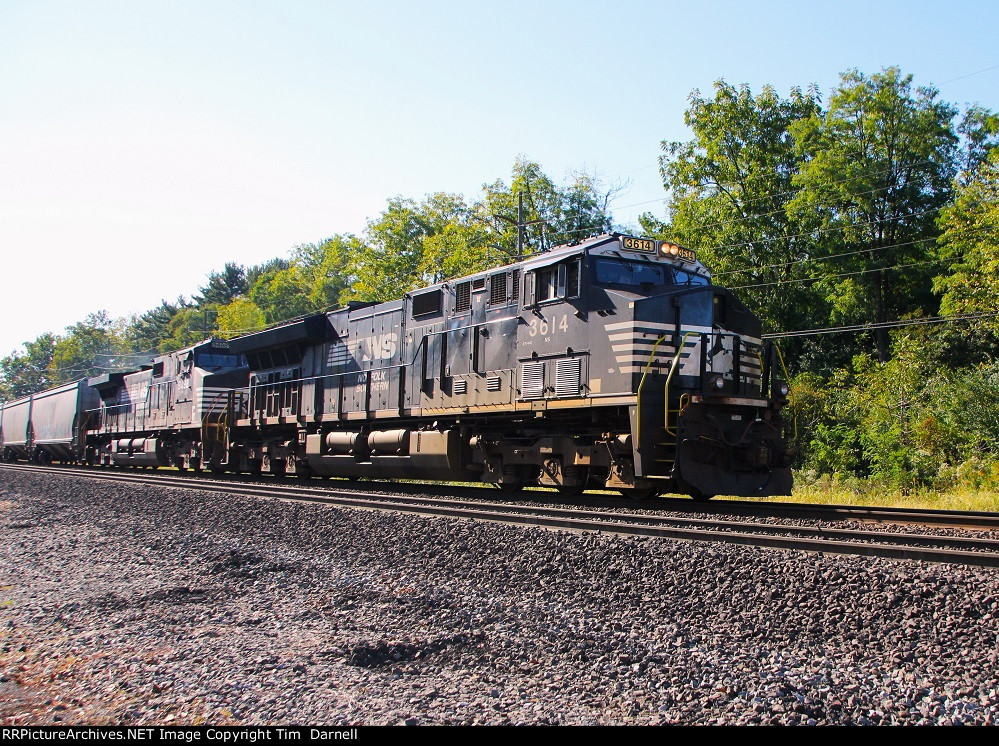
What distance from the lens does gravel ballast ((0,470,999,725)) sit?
13.0ft

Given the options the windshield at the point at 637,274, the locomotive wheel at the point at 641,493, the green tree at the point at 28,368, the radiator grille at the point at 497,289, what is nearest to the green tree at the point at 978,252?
the windshield at the point at 637,274

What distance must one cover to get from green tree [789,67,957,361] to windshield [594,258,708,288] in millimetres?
23606

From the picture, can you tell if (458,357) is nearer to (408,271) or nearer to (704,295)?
(704,295)

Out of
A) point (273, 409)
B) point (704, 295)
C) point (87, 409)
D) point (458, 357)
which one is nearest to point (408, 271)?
point (87, 409)

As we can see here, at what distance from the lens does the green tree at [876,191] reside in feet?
107

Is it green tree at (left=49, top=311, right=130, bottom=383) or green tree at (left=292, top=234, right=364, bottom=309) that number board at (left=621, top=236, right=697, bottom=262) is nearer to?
green tree at (left=292, top=234, right=364, bottom=309)

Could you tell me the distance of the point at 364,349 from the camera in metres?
17.0

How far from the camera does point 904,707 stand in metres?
3.82

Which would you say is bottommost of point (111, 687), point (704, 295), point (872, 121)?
point (111, 687)

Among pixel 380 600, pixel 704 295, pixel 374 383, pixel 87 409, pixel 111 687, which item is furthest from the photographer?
pixel 87 409

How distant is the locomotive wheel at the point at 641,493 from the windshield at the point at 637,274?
112 inches

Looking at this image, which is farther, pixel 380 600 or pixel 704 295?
pixel 704 295

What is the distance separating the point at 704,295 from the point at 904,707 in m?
7.94

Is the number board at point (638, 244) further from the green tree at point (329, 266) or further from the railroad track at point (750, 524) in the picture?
the green tree at point (329, 266)
